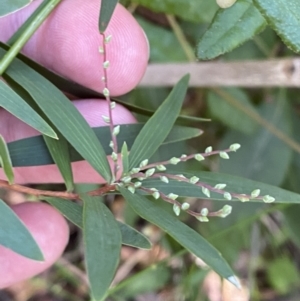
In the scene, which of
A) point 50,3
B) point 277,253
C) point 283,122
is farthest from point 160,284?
point 50,3

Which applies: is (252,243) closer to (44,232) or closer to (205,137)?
(205,137)

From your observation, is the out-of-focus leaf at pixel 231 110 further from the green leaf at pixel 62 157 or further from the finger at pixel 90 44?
the green leaf at pixel 62 157

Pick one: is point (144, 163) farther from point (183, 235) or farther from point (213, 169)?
point (213, 169)

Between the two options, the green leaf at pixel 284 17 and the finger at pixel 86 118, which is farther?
the finger at pixel 86 118

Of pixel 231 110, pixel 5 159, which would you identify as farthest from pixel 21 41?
pixel 231 110

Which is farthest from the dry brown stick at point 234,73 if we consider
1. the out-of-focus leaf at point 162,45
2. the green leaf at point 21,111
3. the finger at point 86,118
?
the green leaf at point 21,111

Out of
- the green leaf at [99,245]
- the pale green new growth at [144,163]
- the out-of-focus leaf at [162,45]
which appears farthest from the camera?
the out-of-focus leaf at [162,45]
